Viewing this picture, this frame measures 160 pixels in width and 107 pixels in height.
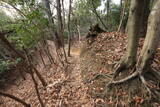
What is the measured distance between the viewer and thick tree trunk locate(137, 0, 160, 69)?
2088mm

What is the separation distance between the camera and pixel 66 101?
332cm

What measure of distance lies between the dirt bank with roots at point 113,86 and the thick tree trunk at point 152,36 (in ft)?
1.58

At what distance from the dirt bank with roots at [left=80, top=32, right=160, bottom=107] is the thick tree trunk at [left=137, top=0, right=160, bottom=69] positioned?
48 cm

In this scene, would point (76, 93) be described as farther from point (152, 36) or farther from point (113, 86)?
point (152, 36)

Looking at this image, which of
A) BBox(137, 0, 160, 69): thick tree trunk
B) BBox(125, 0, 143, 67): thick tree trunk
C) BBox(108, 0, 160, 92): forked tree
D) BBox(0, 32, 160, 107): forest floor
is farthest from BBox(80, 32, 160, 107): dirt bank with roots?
BBox(137, 0, 160, 69): thick tree trunk

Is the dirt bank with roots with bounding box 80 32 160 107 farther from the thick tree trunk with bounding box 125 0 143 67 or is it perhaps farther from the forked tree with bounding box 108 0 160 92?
the thick tree trunk with bounding box 125 0 143 67

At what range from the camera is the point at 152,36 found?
7.13 ft

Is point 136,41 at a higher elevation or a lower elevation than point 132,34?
lower

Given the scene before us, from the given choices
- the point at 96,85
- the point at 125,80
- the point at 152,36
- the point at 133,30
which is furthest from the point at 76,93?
the point at 152,36

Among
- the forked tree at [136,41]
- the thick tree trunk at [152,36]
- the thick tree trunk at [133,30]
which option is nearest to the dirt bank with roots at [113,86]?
the forked tree at [136,41]

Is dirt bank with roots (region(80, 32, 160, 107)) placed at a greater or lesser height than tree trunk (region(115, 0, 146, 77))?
lesser

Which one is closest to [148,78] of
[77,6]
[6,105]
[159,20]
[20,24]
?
[159,20]

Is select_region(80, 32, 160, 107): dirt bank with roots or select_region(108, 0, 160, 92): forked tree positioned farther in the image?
select_region(80, 32, 160, 107): dirt bank with roots

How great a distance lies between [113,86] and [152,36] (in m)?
1.43
